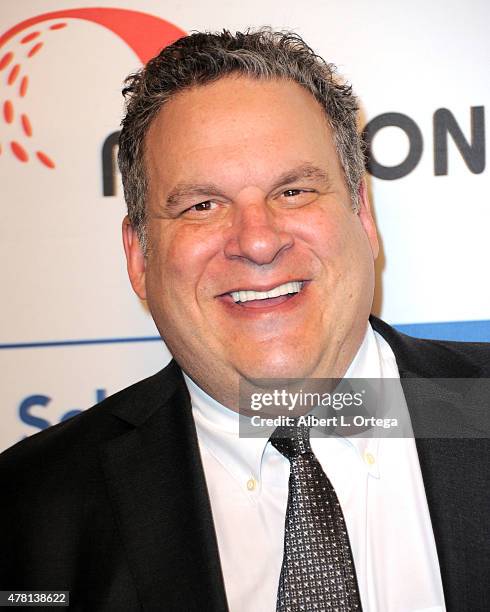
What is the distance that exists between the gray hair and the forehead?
25 millimetres

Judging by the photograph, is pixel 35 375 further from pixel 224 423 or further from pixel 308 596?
pixel 308 596

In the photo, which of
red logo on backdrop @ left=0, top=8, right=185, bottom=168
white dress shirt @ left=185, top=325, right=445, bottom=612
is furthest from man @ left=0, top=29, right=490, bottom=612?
red logo on backdrop @ left=0, top=8, right=185, bottom=168

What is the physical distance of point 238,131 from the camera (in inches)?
66.4

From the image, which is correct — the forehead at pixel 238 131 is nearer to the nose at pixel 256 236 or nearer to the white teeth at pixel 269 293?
the nose at pixel 256 236

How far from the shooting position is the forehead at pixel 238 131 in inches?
65.8

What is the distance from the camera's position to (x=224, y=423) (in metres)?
1.79

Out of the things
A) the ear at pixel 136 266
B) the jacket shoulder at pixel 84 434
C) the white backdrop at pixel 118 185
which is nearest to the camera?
the jacket shoulder at pixel 84 434

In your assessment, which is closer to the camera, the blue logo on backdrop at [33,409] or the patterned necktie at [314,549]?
the patterned necktie at [314,549]

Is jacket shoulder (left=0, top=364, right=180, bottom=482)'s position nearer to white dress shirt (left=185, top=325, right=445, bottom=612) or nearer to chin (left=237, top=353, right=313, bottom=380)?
white dress shirt (left=185, top=325, right=445, bottom=612)

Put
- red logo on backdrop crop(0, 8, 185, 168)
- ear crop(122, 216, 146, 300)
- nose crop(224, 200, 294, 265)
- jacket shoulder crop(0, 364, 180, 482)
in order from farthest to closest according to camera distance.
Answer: red logo on backdrop crop(0, 8, 185, 168)
ear crop(122, 216, 146, 300)
jacket shoulder crop(0, 364, 180, 482)
nose crop(224, 200, 294, 265)

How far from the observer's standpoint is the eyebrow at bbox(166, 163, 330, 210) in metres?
1.67

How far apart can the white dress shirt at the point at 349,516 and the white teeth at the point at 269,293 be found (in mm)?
282

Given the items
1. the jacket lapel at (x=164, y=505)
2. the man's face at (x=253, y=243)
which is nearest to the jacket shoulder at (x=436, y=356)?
the man's face at (x=253, y=243)

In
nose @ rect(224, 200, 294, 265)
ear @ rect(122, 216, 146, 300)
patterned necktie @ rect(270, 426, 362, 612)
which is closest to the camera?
patterned necktie @ rect(270, 426, 362, 612)
